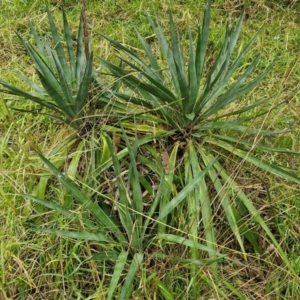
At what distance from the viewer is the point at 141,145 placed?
2.66 metres

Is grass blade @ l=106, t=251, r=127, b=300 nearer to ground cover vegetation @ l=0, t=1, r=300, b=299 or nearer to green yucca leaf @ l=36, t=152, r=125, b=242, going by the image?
ground cover vegetation @ l=0, t=1, r=300, b=299

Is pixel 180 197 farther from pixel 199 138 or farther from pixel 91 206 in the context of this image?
pixel 199 138

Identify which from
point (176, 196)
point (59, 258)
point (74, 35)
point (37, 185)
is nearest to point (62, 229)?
point (59, 258)

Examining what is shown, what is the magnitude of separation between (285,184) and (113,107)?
99 cm

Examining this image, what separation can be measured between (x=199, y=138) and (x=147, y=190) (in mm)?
→ 406

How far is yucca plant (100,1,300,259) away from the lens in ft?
7.72

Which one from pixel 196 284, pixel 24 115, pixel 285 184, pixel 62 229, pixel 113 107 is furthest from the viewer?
pixel 24 115

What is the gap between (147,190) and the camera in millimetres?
2529

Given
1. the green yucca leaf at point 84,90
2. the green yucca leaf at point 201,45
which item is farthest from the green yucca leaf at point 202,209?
the green yucca leaf at point 84,90

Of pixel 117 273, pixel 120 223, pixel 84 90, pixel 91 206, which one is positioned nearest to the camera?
pixel 117 273

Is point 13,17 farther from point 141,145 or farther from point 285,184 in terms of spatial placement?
point 285,184

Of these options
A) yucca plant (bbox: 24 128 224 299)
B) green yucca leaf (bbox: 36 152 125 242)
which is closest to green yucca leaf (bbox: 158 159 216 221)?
yucca plant (bbox: 24 128 224 299)

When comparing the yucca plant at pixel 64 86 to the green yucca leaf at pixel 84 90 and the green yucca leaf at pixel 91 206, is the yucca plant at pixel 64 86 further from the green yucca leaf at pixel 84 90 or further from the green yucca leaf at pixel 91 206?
the green yucca leaf at pixel 91 206

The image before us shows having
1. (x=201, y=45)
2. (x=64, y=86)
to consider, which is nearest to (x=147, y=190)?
(x=64, y=86)
